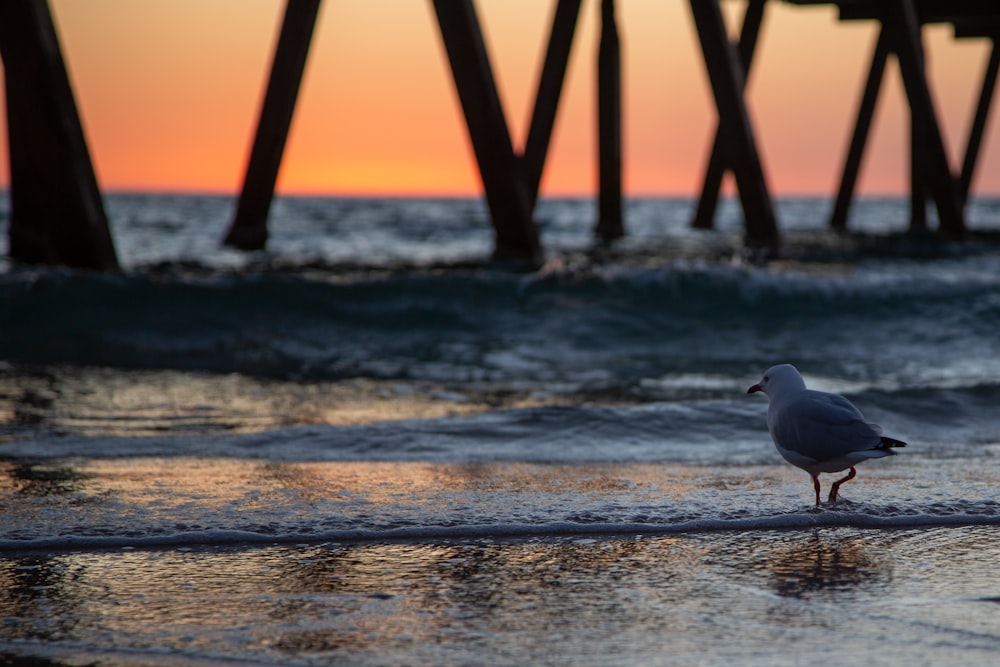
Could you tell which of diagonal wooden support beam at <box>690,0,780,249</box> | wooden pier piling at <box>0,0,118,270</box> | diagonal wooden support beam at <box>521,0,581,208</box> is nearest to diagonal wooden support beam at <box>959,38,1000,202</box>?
diagonal wooden support beam at <box>521,0,581,208</box>

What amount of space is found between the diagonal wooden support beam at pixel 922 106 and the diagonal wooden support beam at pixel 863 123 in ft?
9.15

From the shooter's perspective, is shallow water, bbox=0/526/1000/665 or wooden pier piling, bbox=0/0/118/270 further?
wooden pier piling, bbox=0/0/118/270

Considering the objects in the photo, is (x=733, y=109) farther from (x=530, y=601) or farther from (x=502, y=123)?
(x=530, y=601)

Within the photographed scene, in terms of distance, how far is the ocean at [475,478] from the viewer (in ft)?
7.69

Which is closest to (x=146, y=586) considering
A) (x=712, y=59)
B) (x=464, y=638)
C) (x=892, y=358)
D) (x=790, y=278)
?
(x=464, y=638)

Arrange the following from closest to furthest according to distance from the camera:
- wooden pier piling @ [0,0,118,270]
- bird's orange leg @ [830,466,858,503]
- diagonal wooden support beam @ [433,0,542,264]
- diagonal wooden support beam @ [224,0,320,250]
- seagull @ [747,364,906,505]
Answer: seagull @ [747,364,906,505] → bird's orange leg @ [830,466,858,503] → wooden pier piling @ [0,0,118,270] → diagonal wooden support beam @ [433,0,542,264] → diagonal wooden support beam @ [224,0,320,250]

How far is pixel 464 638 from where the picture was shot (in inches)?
89.5

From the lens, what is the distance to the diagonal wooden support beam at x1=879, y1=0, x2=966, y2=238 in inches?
503

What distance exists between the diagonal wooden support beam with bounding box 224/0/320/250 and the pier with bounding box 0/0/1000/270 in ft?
0.04

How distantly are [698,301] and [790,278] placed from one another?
0.94 m

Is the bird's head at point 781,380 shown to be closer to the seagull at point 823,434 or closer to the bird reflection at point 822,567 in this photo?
the seagull at point 823,434

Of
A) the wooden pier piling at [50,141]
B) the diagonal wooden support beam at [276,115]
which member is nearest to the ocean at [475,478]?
the wooden pier piling at [50,141]

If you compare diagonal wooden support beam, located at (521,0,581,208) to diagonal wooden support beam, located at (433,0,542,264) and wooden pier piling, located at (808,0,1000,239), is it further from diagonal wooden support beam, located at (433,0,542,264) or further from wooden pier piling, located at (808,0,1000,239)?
diagonal wooden support beam, located at (433,0,542,264)

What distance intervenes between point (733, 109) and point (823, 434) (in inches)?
301
